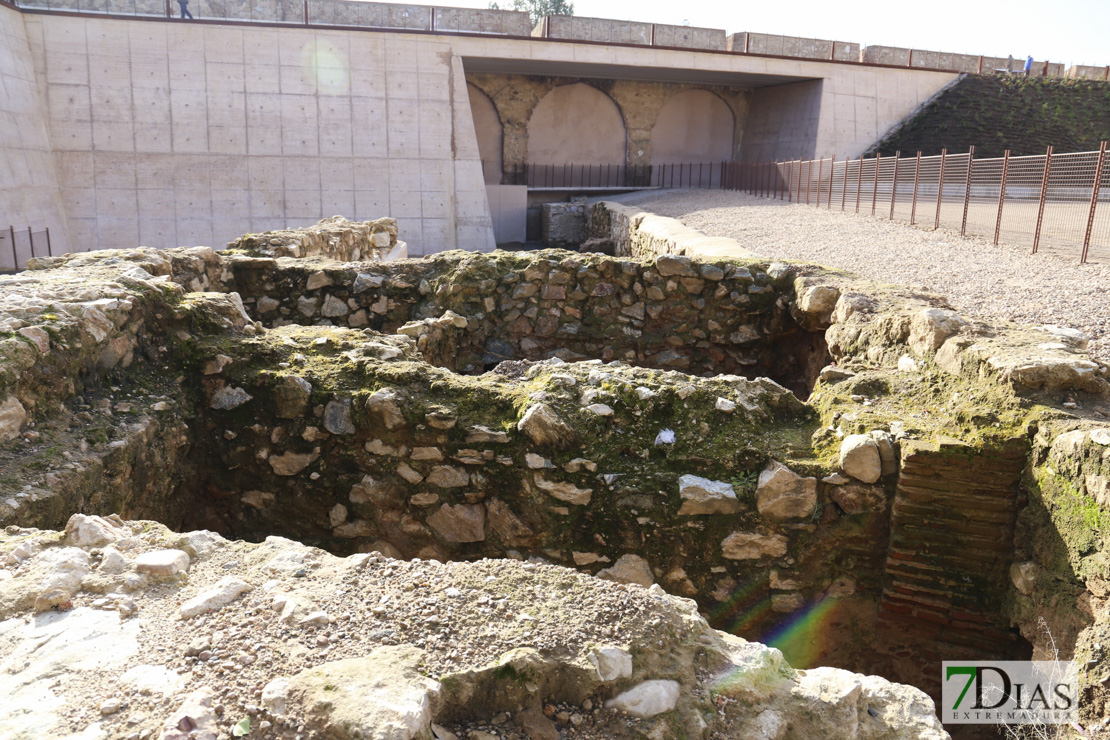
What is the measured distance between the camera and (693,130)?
2467cm

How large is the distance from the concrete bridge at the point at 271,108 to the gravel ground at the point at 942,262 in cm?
613

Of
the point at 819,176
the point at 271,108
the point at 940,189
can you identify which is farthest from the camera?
the point at 271,108

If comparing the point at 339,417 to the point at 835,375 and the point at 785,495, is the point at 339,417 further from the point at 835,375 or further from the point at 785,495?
the point at 835,375

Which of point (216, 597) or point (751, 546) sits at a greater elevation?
point (216, 597)

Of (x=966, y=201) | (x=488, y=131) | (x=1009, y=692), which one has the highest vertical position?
(x=488, y=131)

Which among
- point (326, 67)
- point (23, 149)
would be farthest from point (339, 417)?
point (326, 67)

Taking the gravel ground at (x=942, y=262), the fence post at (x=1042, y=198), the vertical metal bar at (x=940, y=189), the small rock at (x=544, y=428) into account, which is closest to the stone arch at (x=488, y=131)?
the gravel ground at (x=942, y=262)

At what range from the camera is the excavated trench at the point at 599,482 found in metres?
3.18

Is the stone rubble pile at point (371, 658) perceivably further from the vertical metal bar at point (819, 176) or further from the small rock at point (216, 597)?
the vertical metal bar at point (819, 176)

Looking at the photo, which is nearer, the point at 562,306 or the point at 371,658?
the point at 371,658

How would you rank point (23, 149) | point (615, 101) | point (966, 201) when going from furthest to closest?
point (615, 101) → point (23, 149) → point (966, 201)

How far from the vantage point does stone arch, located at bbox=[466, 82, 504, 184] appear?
73.1ft

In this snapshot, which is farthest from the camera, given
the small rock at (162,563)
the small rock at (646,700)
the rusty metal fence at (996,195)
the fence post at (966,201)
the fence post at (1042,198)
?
the fence post at (966,201)

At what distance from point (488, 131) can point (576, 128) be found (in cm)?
282
